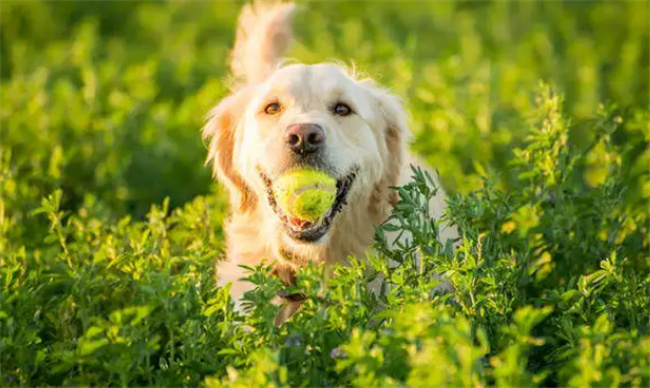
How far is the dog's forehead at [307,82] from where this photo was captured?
4598mm

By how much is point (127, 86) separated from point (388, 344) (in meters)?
5.67

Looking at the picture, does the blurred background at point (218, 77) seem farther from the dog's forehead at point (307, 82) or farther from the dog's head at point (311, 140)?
the dog's forehead at point (307, 82)

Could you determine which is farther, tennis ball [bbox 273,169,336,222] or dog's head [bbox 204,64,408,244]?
dog's head [bbox 204,64,408,244]

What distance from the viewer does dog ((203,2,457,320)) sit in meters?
4.37

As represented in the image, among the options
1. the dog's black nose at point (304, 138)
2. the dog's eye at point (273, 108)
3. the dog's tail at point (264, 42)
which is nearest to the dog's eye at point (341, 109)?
the dog's eye at point (273, 108)

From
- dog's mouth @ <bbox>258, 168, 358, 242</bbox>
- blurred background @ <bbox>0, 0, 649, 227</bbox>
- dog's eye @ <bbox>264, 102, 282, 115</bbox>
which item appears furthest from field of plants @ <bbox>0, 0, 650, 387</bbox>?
dog's eye @ <bbox>264, 102, 282, 115</bbox>

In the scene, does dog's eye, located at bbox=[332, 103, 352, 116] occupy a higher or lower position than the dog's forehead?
lower

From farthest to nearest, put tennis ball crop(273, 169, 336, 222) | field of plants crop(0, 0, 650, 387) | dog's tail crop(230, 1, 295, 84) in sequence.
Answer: dog's tail crop(230, 1, 295, 84) < tennis ball crop(273, 169, 336, 222) < field of plants crop(0, 0, 650, 387)

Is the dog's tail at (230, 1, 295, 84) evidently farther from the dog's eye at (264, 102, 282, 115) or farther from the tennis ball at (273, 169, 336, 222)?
the tennis ball at (273, 169, 336, 222)

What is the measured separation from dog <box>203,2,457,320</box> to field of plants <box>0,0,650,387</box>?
6.0 inches

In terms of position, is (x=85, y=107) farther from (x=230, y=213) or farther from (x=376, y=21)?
(x=376, y=21)

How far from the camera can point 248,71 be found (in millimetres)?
5773

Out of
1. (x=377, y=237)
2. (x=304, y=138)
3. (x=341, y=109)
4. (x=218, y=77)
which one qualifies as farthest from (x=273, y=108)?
(x=218, y=77)

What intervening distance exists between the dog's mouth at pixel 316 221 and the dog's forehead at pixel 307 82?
378 millimetres
